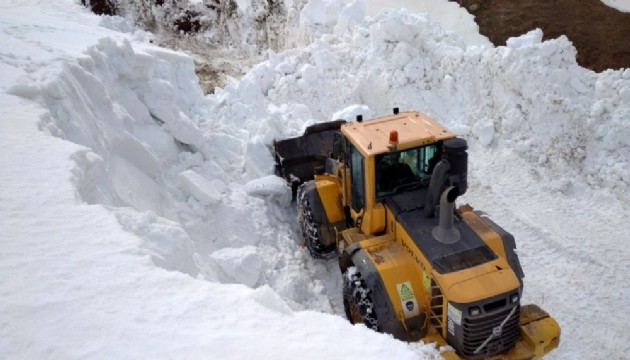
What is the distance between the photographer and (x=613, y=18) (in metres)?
15.4

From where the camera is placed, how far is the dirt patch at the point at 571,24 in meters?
13.9

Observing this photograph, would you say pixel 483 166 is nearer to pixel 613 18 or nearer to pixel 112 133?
pixel 112 133

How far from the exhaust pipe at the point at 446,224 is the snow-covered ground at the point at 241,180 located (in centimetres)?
108

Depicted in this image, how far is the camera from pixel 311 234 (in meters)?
7.18

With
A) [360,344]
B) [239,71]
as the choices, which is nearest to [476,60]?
[239,71]

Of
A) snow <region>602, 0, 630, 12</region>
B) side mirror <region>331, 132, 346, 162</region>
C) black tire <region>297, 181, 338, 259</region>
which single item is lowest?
black tire <region>297, 181, 338, 259</region>

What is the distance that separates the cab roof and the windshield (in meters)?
0.10

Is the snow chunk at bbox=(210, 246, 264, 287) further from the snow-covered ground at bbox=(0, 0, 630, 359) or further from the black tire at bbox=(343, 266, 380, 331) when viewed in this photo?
the black tire at bbox=(343, 266, 380, 331)

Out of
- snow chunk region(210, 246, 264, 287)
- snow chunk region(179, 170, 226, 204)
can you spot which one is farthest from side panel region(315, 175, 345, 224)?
snow chunk region(179, 170, 226, 204)

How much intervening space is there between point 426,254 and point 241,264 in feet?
7.27

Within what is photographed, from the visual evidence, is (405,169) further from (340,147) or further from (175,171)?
(175,171)

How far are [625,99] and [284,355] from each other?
802 centimetres

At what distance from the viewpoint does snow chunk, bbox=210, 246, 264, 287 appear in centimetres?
622

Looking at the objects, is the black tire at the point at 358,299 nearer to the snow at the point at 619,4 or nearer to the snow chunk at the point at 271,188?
the snow chunk at the point at 271,188
